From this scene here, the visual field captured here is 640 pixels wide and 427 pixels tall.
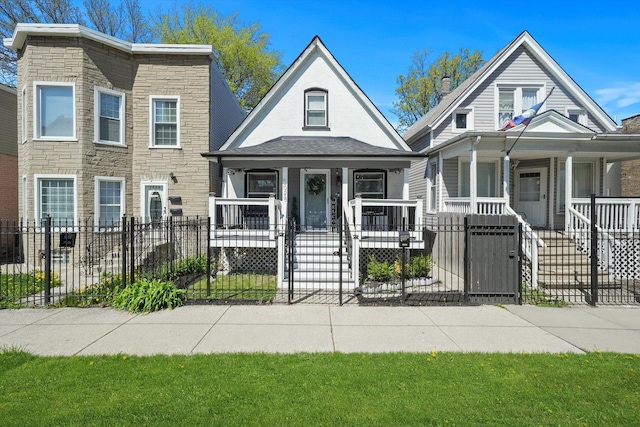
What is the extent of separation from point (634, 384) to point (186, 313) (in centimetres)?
682

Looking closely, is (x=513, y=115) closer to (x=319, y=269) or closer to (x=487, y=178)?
(x=487, y=178)

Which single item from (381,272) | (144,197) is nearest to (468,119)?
(381,272)

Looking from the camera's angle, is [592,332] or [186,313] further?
[186,313]

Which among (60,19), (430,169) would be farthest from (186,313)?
(60,19)

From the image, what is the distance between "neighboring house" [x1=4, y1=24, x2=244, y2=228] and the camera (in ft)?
38.0

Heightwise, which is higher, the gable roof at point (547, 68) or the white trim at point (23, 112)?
the gable roof at point (547, 68)

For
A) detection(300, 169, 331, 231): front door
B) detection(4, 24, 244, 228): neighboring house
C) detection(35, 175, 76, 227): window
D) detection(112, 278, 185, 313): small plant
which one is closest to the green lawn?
detection(112, 278, 185, 313): small plant

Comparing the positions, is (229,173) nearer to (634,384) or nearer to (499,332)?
(499,332)

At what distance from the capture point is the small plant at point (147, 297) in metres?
6.99

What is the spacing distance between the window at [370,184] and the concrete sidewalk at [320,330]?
23.0 ft

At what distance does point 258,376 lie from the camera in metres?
4.17

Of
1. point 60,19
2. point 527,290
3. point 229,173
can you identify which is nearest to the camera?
point 527,290

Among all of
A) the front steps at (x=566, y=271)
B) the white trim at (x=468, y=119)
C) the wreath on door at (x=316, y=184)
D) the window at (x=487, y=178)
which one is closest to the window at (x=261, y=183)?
the wreath on door at (x=316, y=184)

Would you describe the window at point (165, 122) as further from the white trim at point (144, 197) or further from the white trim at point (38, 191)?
the white trim at point (38, 191)
